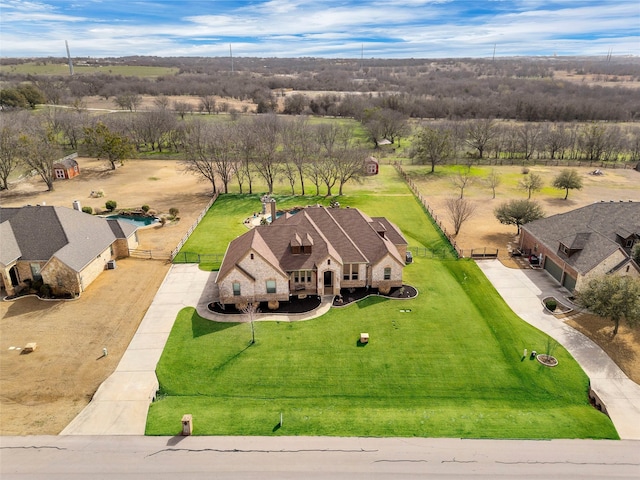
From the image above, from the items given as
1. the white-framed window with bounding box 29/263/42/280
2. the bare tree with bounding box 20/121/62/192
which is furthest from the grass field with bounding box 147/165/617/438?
the bare tree with bounding box 20/121/62/192

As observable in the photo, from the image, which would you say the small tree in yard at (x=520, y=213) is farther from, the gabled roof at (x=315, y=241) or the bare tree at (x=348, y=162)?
the bare tree at (x=348, y=162)

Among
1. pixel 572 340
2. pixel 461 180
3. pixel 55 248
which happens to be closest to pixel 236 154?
pixel 55 248

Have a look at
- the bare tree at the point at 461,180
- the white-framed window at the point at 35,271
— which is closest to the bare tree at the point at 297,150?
the bare tree at the point at 461,180

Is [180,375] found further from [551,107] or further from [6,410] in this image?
[551,107]

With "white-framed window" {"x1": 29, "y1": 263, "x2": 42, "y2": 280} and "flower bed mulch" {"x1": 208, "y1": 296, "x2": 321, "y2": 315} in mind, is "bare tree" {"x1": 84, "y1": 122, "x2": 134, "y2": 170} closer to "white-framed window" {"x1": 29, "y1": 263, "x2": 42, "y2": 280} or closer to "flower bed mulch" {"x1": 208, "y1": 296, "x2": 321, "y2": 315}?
"white-framed window" {"x1": 29, "y1": 263, "x2": 42, "y2": 280}

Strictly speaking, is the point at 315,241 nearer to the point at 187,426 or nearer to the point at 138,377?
the point at 138,377

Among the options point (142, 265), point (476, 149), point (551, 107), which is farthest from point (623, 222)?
point (551, 107)
